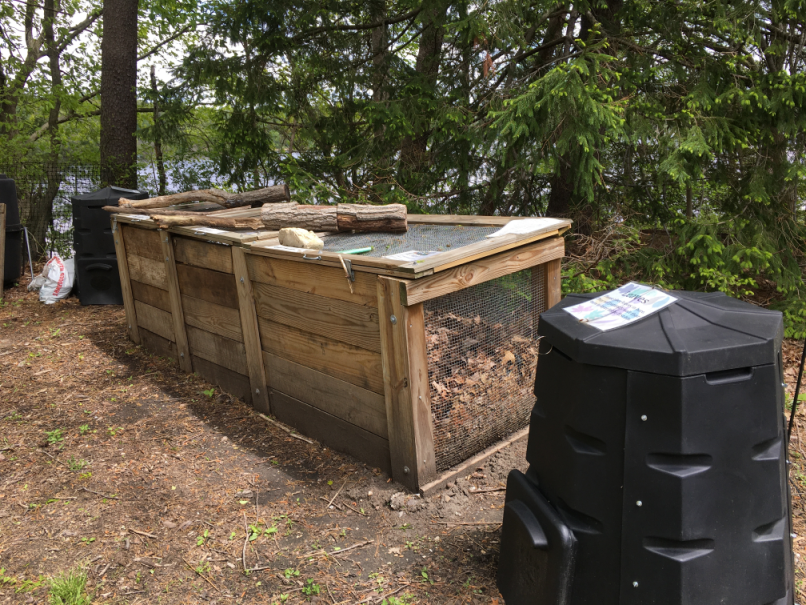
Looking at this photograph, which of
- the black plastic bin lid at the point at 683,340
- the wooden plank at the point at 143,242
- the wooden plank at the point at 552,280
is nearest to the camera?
the black plastic bin lid at the point at 683,340

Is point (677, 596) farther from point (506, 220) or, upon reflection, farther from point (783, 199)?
point (783, 199)

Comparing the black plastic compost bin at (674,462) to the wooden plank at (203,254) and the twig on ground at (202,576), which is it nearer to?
the twig on ground at (202,576)

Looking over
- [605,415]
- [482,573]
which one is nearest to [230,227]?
[482,573]

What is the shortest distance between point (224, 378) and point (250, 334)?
2.30 ft

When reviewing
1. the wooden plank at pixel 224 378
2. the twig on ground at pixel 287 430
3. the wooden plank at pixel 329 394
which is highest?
the wooden plank at pixel 329 394

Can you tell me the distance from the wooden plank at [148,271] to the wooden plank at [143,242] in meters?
0.04

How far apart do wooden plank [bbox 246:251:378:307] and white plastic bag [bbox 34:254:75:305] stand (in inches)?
174

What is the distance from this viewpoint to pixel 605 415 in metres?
1.63

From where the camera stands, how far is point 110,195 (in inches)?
258

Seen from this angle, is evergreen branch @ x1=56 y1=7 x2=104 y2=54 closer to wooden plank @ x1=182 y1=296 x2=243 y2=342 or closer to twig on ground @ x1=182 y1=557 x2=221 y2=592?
wooden plank @ x1=182 y1=296 x2=243 y2=342

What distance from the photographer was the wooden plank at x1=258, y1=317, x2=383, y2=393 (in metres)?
2.94

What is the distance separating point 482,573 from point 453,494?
54 cm

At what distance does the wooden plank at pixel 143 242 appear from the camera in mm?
4637

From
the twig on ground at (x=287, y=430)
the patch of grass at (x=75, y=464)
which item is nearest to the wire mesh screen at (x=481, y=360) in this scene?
the twig on ground at (x=287, y=430)
